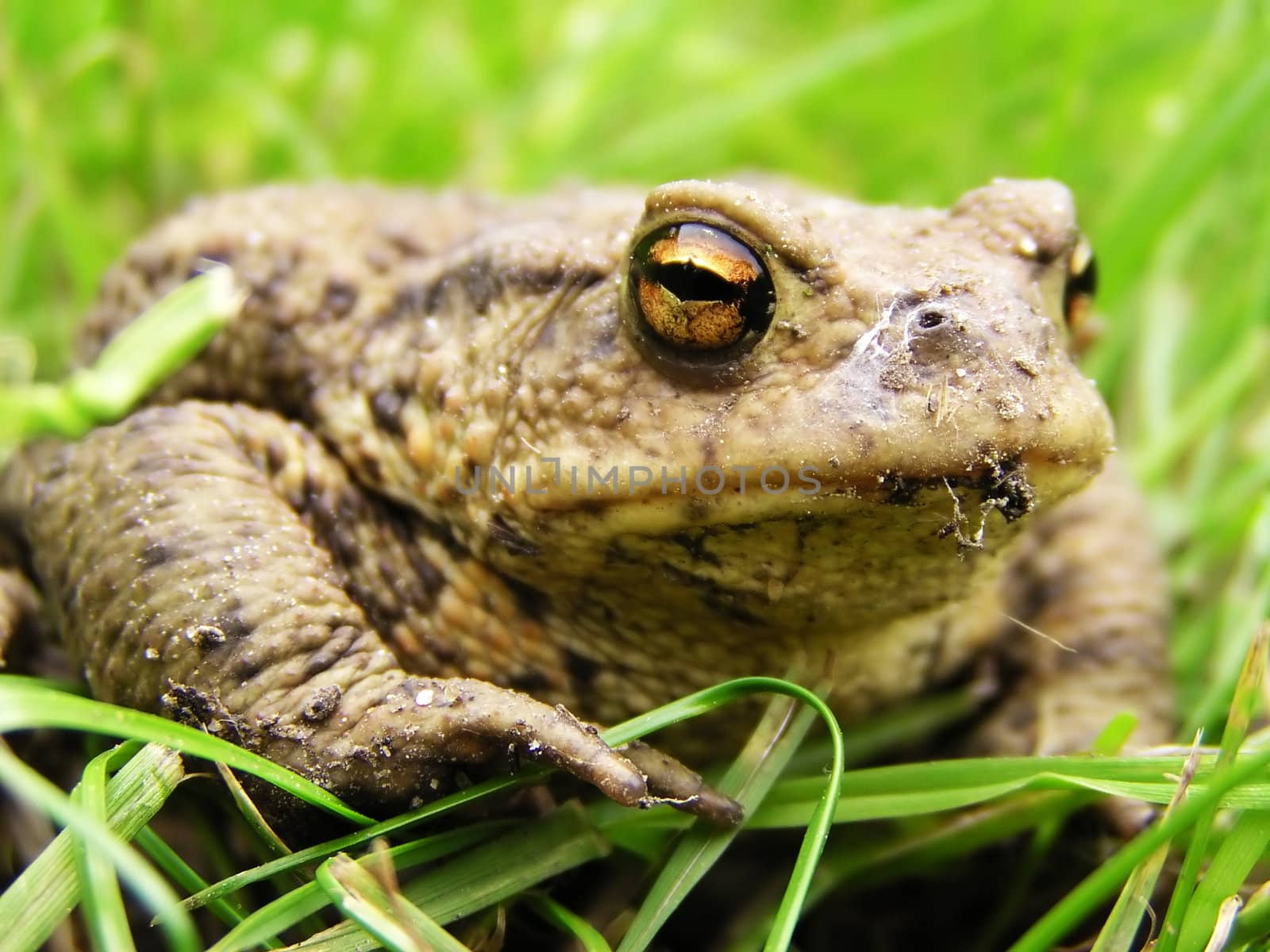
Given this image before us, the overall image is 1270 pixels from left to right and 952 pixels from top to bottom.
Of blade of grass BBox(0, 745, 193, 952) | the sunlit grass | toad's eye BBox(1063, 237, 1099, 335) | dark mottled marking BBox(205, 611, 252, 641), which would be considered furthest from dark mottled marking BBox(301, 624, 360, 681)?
toad's eye BBox(1063, 237, 1099, 335)

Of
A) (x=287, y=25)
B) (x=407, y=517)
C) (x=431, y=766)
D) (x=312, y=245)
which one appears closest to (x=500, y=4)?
(x=287, y=25)

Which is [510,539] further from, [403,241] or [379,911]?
[403,241]

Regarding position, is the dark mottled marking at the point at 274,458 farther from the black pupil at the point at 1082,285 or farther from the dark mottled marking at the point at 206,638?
the black pupil at the point at 1082,285

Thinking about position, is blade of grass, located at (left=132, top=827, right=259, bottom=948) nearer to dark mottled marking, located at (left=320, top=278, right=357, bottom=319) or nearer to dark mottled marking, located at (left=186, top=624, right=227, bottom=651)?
dark mottled marking, located at (left=186, top=624, right=227, bottom=651)

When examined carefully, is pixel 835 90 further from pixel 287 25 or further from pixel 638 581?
pixel 638 581

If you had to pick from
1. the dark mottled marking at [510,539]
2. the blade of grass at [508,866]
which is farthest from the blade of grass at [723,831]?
the dark mottled marking at [510,539]

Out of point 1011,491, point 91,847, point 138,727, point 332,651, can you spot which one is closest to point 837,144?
point 1011,491
